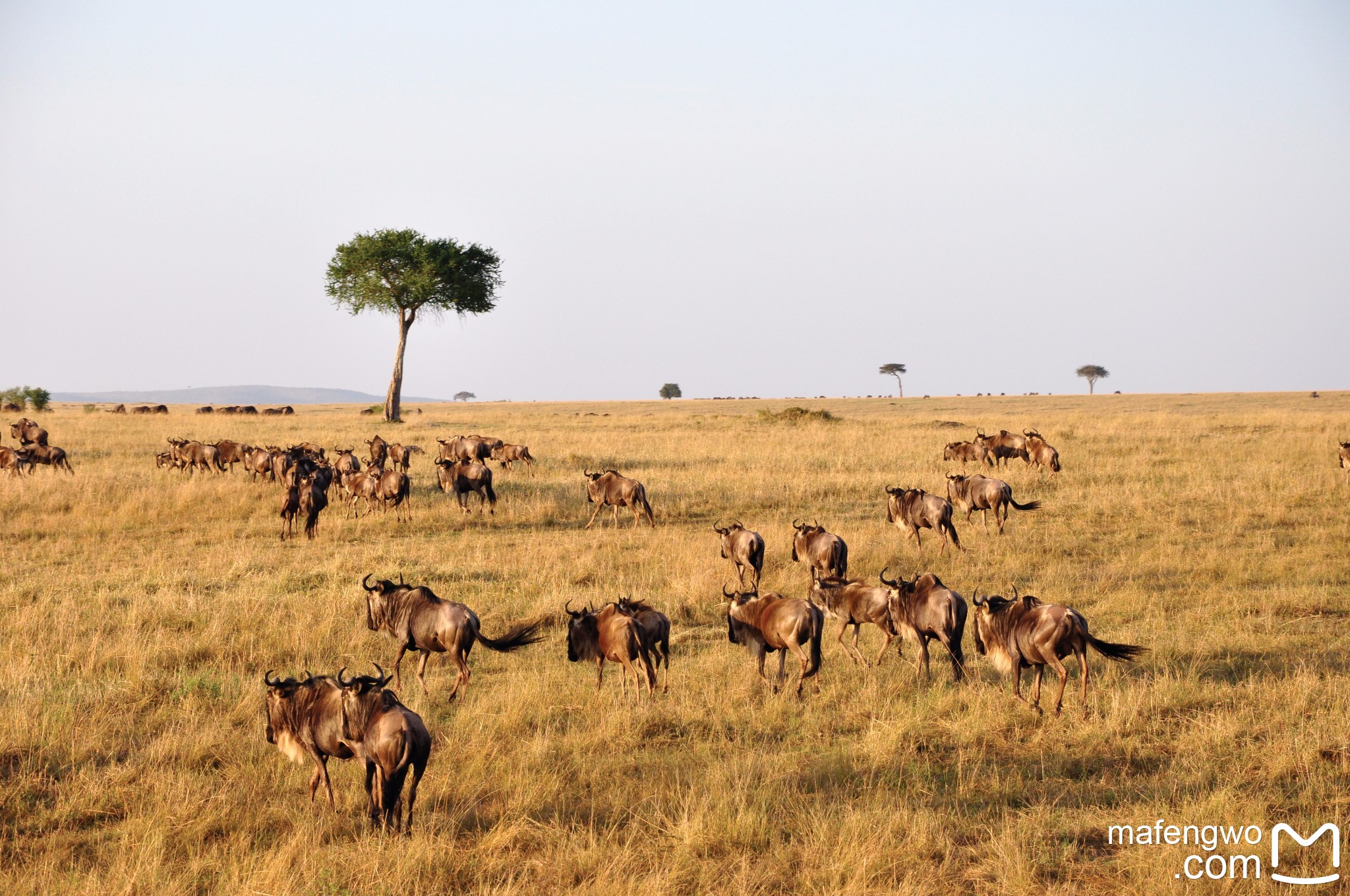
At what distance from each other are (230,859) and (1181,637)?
7.89m

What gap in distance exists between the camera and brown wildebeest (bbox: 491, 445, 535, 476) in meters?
22.9

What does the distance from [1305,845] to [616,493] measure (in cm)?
1208

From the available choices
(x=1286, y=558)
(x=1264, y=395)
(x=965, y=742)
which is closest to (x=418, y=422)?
(x=1286, y=558)

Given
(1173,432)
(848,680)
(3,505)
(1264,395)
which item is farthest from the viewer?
(1264,395)

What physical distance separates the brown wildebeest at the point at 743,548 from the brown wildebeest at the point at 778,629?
2640 millimetres

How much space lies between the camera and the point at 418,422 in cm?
4472

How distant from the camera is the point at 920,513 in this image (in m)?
13.6

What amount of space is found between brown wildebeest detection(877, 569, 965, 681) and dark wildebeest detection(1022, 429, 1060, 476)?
1468cm

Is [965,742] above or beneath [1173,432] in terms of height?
beneath

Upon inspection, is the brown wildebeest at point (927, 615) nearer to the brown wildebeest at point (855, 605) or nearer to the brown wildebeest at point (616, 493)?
the brown wildebeest at point (855, 605)

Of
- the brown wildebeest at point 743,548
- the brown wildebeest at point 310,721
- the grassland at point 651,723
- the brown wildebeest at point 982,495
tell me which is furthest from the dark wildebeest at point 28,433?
the brown wildebeest at point 310,721

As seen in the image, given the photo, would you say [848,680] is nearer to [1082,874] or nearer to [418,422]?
[1082,874]

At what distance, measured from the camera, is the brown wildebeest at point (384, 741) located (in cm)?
462

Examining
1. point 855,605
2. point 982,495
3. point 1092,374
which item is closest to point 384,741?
point 855,605
